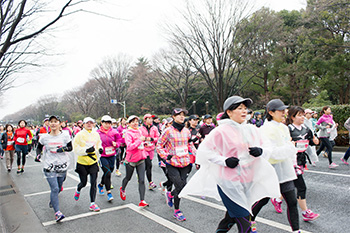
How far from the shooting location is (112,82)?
39438 millimetres

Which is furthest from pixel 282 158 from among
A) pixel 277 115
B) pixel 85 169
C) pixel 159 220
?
A: pixel 85 169

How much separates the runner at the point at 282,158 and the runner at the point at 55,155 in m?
3.50

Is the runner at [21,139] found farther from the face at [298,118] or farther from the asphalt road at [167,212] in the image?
the face at [298,118]

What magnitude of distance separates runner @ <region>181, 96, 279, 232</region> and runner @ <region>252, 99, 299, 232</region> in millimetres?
539

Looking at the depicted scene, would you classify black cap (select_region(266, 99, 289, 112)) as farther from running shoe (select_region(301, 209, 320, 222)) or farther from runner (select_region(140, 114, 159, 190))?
runner (select_region(140, 114, 159, 190))

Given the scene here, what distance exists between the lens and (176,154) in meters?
4.62

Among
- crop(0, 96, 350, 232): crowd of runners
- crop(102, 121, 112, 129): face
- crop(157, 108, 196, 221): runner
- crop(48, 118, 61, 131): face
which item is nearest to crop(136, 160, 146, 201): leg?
crop(0, 96, 350, 232): crowd of runners

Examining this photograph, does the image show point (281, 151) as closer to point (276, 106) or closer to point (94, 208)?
point (276, 106)

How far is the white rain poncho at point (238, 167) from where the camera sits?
8.97ft

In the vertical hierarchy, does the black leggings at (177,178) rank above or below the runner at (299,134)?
below

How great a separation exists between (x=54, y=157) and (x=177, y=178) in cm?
234

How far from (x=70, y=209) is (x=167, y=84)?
28.1 meters

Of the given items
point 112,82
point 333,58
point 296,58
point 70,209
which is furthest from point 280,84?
point 70,209

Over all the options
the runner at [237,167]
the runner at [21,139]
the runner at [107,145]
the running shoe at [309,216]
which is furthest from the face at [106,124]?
the runner at [21,139]
